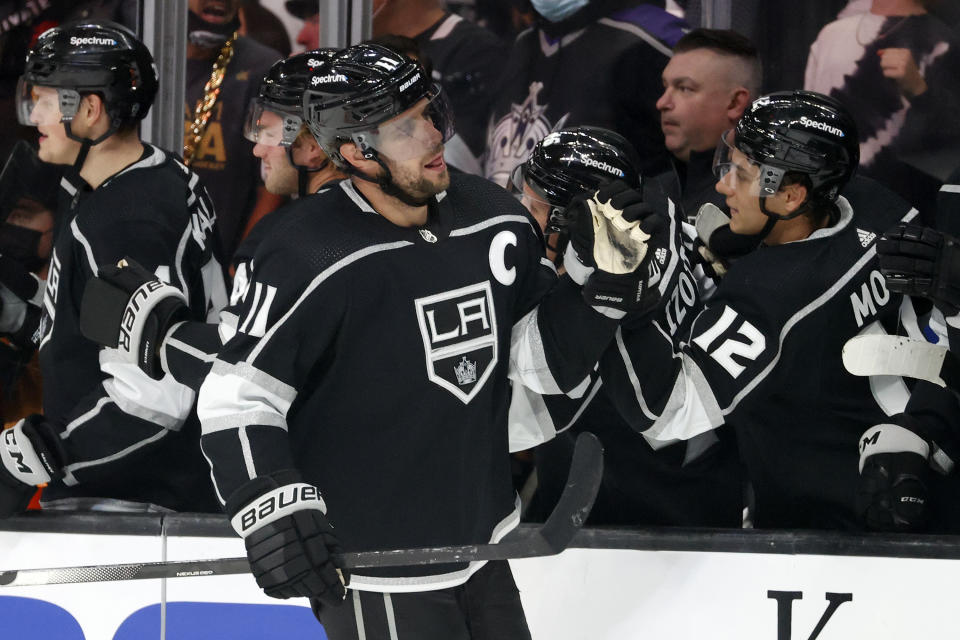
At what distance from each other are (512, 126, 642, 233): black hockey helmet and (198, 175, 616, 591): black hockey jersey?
0.55 m

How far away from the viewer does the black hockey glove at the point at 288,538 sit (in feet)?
6.35

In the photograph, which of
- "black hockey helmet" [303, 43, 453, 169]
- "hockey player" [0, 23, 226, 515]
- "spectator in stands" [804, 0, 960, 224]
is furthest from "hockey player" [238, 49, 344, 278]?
"spectator in stands" [804, 0, 960, 224]

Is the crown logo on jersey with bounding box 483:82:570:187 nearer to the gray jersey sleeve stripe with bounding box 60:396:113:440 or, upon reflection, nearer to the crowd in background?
the crowd in background

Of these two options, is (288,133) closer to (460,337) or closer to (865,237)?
(460,337)

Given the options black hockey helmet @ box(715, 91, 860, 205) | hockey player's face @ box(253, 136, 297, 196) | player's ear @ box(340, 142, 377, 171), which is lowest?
hockey player's face @ box(253, 136, 297, 196)

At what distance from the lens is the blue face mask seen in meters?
3.96

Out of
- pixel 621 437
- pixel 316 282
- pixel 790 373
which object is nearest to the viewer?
pixel 316 282

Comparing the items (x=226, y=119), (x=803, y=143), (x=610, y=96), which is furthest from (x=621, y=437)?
(x=226, y=119)

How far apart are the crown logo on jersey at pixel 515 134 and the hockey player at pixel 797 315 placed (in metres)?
1.23

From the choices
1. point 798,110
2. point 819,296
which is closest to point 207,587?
point 819,296

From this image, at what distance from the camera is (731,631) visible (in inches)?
98.6

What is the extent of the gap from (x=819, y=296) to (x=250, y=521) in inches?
48.6

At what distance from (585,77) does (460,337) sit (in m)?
1.96

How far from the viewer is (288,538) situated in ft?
6.36
